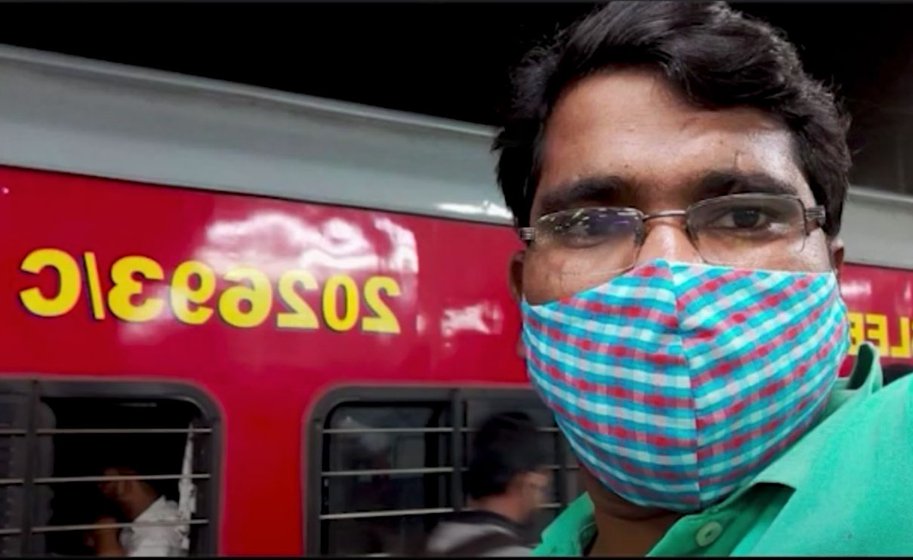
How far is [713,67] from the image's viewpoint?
34.8 inches

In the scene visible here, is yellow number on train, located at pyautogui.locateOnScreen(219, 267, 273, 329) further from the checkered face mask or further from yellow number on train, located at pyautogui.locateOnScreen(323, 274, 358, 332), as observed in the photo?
the checkered face mask

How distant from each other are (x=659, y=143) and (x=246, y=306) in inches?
51.4

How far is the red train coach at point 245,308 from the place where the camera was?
5.97 feet

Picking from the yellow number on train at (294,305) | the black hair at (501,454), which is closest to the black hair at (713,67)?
the yellow number on train at (294,305)

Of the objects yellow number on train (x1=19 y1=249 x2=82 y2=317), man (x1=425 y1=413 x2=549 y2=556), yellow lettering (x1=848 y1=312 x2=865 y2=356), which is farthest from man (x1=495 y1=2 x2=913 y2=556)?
yellow lettering (x1=848 y1=312 x2=865 y2=356)

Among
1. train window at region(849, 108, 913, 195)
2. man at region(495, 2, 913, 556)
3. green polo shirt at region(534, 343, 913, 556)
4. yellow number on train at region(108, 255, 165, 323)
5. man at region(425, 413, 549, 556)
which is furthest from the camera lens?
man at region(425, 413, 549, 556)

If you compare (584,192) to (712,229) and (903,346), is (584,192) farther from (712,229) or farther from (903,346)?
(903,346)

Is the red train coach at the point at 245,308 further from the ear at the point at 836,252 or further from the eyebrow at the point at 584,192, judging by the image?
the eyebrow at the point at 584,192

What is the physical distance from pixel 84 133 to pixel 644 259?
1.47 m

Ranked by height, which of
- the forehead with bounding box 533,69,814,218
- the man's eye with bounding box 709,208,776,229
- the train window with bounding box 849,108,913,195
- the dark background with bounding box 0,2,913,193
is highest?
the dark background with bounding box 0,2,913,193

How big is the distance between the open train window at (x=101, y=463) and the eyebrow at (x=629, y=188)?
1.22 meters

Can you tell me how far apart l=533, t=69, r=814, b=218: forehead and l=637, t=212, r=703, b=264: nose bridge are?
0.01 meters

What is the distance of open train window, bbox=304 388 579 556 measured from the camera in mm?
1975

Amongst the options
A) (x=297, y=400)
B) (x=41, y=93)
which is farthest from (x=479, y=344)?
(x=41, y=93)
